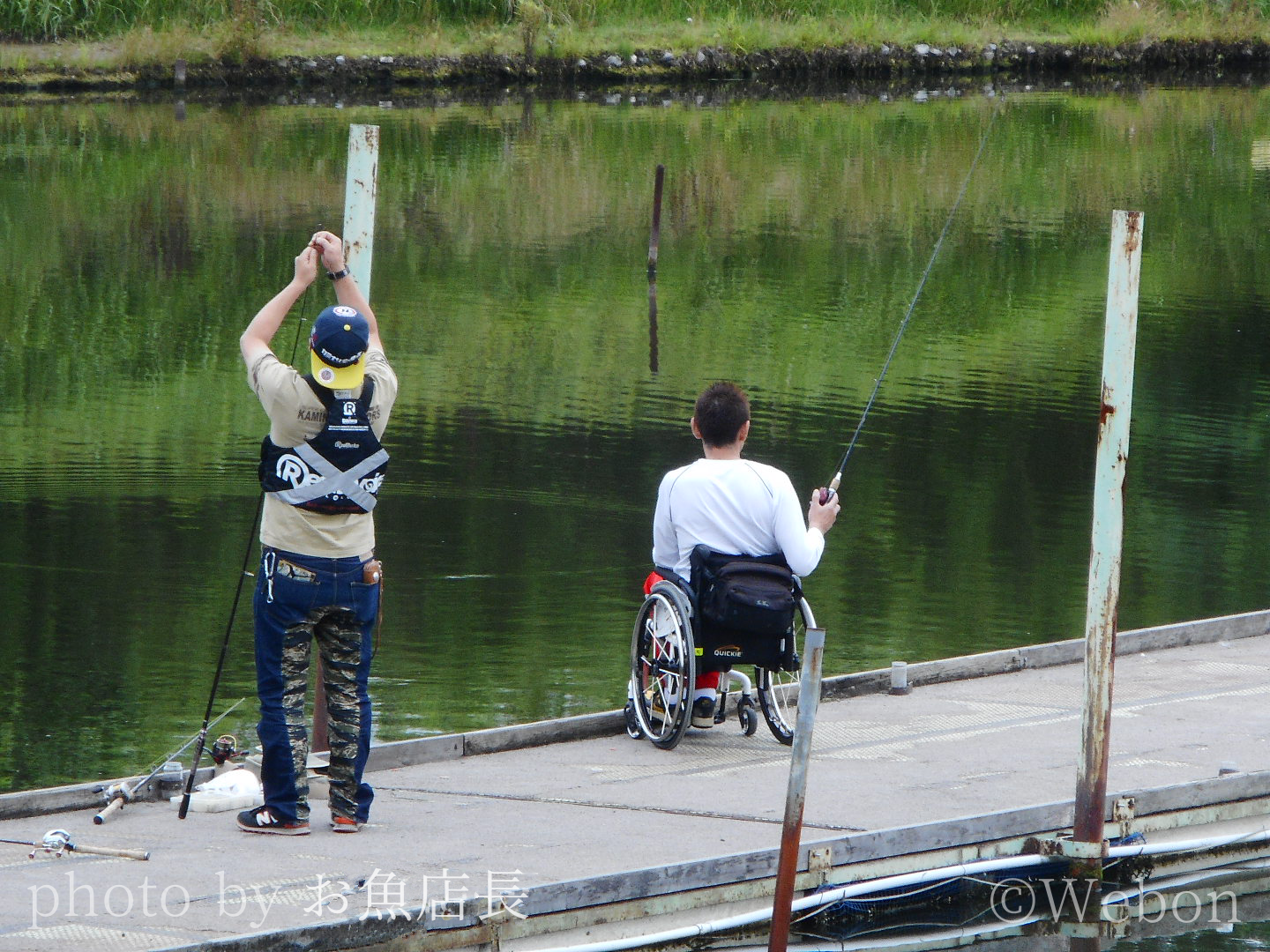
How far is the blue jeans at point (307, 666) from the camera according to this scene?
5977 millimetres

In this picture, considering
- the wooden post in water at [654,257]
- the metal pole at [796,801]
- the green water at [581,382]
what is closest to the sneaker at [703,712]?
the metal pole at [796,801]

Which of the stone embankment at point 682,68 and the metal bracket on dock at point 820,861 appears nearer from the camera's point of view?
the metal bracket on dock at point 820,861

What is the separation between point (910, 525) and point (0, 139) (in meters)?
25.1

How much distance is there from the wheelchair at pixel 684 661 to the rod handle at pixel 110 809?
6.09 ft

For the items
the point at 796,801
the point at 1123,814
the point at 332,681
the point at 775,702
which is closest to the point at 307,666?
the point at 332,681

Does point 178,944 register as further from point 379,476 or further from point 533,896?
point 379,476

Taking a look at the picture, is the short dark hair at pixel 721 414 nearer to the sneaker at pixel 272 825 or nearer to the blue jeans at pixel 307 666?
the blue jeans at pixel 307 666

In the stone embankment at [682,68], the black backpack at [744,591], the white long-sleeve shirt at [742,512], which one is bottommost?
the black backpack at [744,591]

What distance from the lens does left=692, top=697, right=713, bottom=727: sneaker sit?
7.42 meters

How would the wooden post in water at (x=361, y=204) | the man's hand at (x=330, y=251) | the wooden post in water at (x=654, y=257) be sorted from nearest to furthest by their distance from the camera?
the man's hand at (x=330, y=251) < the wooden post in water at (x=361, y=204) < the wooden post in water at (x=654, y=257)

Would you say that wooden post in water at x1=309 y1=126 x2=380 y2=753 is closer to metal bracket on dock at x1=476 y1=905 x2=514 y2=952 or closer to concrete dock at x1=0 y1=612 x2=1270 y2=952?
concrete dock at x1=0 y1=612 x2=1270 y2=952

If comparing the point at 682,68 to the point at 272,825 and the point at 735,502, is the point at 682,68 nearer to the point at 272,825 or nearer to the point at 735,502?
the point at 735,502

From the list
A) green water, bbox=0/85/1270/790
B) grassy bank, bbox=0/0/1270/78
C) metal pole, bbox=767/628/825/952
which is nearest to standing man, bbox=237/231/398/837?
metal pole, bbox=767/628/825/952

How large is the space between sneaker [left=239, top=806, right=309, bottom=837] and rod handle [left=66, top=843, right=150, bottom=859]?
0.35 metres
